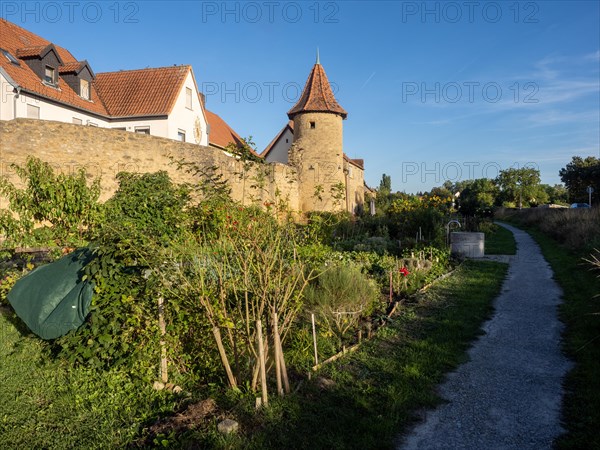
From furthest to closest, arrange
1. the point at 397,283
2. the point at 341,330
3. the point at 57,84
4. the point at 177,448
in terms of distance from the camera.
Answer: the point at 57,84 < the point at 397,283 < the point at 341,330 < the point at 177,448

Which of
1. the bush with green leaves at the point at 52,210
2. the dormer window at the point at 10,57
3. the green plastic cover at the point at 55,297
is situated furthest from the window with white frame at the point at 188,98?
the green plastic cover at the point at 55,297

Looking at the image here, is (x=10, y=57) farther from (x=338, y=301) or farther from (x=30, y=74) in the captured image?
(x=338, y=301)

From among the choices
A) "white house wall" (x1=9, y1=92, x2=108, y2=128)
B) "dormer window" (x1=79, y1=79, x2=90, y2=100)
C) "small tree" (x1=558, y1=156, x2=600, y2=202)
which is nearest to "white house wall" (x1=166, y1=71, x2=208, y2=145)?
"white house wall" (x1=9, y1=92, x2=108, y2=128)

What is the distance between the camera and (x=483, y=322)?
681 centimetres

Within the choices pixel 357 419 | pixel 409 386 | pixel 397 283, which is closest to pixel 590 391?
pixel 409 386

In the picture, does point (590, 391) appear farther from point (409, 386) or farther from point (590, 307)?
point (590, 307)

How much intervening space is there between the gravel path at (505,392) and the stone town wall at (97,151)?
26.8ft

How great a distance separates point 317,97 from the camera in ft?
79.2

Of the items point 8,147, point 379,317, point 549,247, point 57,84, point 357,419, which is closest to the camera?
point 357,419

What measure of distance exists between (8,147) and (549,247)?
2055cm

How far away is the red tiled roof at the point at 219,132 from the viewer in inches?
1171

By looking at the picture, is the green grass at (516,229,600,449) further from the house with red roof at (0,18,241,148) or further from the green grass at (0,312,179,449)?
the house with red roof at (0,18,241,148)

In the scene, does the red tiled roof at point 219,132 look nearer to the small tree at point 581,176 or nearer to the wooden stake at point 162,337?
the wooden stake at point 162,337

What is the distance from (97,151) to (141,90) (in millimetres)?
10604
